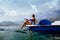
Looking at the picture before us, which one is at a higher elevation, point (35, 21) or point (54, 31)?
point (35, 21)

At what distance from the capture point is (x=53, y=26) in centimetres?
1588

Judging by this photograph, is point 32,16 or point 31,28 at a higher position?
point 32,16

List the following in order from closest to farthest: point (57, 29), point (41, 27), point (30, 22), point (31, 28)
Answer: point (57, 29) < point (41, 27) < point (31, 28) < point (30, 22)

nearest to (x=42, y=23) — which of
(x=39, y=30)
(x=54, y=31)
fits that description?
(x=39, y=30)

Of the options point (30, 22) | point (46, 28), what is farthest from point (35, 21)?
point (46, 28)

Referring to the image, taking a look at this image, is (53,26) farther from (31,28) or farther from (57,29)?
(31,28)

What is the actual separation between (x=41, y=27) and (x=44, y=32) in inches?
25.3

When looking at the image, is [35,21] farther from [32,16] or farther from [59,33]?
[59,33]

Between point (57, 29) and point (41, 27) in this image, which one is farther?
point (41, 27)

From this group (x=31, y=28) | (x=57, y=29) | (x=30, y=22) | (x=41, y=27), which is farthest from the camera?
(x=30, y=22)

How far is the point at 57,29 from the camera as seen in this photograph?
15.8 m

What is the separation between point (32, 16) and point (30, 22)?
80 cm

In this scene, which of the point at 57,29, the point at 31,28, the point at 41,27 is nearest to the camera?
the point at 57,29

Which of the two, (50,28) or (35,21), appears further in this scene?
(35,21)
